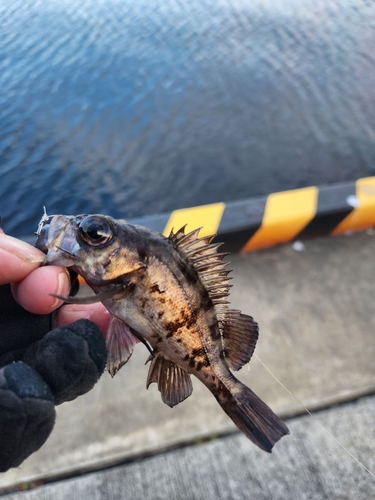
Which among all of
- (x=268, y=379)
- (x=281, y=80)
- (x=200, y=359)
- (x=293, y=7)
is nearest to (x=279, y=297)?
(x=268, y=379)

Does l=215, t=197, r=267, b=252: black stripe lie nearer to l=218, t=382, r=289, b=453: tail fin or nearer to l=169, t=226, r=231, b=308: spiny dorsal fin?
l=169, t=226, r=231, b=308: spiny dorsal fin

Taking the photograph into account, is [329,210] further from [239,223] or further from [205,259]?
[205,259]

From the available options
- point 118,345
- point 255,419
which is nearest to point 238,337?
point 255,419

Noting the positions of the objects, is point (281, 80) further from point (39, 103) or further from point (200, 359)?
point (200, 359)

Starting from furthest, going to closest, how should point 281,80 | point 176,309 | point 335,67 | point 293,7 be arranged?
point 293,7 → point 335,67 → point 281,80 → point 176,309

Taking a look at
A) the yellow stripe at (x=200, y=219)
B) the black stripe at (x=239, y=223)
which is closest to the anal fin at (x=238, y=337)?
the yellow stripe at (x=200, y=219)

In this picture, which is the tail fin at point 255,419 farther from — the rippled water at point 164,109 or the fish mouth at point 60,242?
the rippled water at point 164,109
